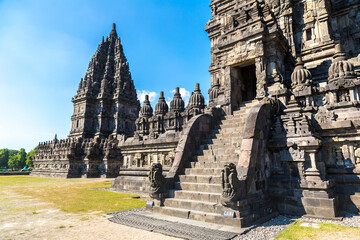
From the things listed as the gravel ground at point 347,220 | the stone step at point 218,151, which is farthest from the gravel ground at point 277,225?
the stone step at point 218,151

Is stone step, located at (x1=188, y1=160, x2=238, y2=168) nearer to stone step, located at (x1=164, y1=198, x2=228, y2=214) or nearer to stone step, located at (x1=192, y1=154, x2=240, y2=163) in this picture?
stone step, located at (x1=192, y1=154, x2=240, y2=163)

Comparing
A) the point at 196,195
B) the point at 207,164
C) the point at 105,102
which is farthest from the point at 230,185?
the point at 105,102

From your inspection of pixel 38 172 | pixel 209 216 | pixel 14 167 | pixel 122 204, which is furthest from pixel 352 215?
pixel 14 167

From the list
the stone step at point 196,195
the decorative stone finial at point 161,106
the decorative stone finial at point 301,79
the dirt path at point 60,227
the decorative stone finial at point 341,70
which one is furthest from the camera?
the decorative stone finial at point 161,106

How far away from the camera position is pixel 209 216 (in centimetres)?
676

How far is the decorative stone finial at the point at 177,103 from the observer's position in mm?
17906

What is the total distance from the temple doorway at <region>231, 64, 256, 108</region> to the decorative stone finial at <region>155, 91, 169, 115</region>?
6.61 metres

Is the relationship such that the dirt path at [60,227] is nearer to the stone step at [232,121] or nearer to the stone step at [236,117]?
the stone step at [232,121]

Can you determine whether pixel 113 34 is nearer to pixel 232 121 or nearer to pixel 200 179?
pixel 232 121

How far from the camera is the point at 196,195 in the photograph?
25.4 ft

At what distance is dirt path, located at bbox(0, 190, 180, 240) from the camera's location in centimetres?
604

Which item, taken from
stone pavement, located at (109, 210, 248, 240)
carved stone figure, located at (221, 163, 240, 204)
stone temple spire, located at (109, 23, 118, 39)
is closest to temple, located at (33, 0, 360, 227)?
carved stone figure, located at (221, 163, 240, 204)

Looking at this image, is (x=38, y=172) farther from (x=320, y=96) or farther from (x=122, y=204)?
(x=320, y=96)

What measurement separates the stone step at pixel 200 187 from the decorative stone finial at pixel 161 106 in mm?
10190
